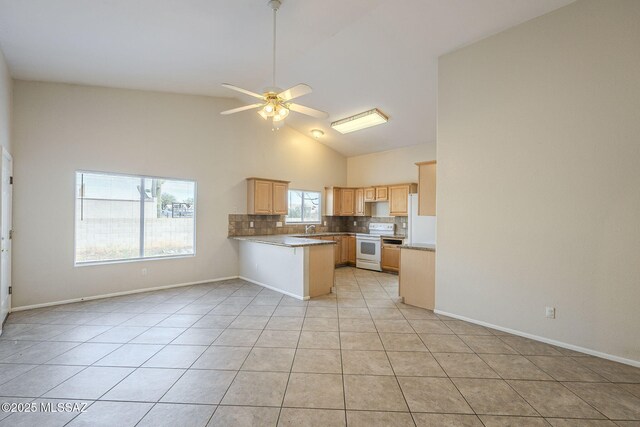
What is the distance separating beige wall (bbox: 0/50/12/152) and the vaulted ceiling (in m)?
0.15

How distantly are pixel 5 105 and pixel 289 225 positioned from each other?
4.96 metres

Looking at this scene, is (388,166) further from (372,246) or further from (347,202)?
(372,246)

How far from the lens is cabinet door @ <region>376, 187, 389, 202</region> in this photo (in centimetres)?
694

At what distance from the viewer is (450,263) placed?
375cm

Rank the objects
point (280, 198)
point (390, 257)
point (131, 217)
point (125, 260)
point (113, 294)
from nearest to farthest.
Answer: point (113, 294) < point (125, 260) < point (131, 217) < point (280, 198) < point (390, 257)

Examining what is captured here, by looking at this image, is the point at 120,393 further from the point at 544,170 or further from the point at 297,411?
the point at 544,170

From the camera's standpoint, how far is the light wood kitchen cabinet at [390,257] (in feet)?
21.2

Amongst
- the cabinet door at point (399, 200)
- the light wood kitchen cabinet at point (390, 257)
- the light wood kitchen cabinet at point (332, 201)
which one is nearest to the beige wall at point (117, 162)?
the light wood kitchen cabinet at point (332, 201)

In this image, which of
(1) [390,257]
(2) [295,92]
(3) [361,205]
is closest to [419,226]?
(1) [390,257]

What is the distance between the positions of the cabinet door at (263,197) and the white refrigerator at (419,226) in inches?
125

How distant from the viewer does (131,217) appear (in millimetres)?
4816

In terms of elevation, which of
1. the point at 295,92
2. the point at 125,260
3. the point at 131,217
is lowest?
the point at 125,260

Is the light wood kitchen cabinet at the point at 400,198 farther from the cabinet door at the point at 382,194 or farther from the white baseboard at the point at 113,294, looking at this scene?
the white baseboard at the point at 113,294

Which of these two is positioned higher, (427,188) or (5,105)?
(5,105)
